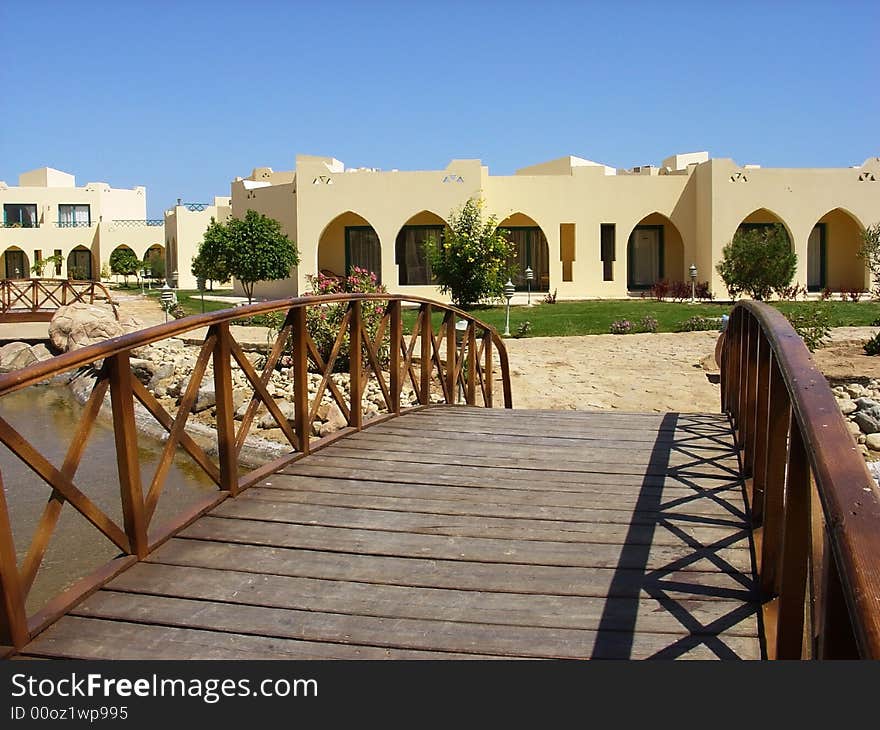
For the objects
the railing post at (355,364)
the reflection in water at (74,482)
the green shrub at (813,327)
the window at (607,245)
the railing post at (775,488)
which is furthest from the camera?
the window at (607,245)

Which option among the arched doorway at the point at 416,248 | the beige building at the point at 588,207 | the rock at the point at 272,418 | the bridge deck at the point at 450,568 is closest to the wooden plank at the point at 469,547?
the bridge deck at the point at 450,568

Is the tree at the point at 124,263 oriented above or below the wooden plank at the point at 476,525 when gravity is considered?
above

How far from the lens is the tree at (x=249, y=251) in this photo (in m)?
22.9

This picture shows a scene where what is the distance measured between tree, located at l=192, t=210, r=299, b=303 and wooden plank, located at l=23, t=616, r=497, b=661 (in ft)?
65.5

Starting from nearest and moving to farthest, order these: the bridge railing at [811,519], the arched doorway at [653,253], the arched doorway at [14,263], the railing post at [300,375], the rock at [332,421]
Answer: the bridge railing at [811,519], the railing post at [300,375], the rock at [332,421], the arched doorway at [653,253], the arched doorway at [14,263]

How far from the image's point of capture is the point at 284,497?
4633 millimetres

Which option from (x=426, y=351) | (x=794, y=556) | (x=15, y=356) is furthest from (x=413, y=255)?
(x=794, y=556)

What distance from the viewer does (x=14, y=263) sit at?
47.5 m

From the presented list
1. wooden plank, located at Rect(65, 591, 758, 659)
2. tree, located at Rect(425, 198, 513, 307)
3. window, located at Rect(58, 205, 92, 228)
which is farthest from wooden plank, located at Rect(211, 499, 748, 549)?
window, located at Rect(58, 205, 92, 228)

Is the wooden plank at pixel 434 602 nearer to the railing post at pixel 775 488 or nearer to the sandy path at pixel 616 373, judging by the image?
the railing post at pixel 775 488

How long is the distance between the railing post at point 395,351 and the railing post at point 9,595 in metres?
4.20

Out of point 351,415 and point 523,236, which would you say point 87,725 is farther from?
point 523,236

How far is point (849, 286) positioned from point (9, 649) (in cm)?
2791

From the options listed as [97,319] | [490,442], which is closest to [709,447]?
[490,442]
